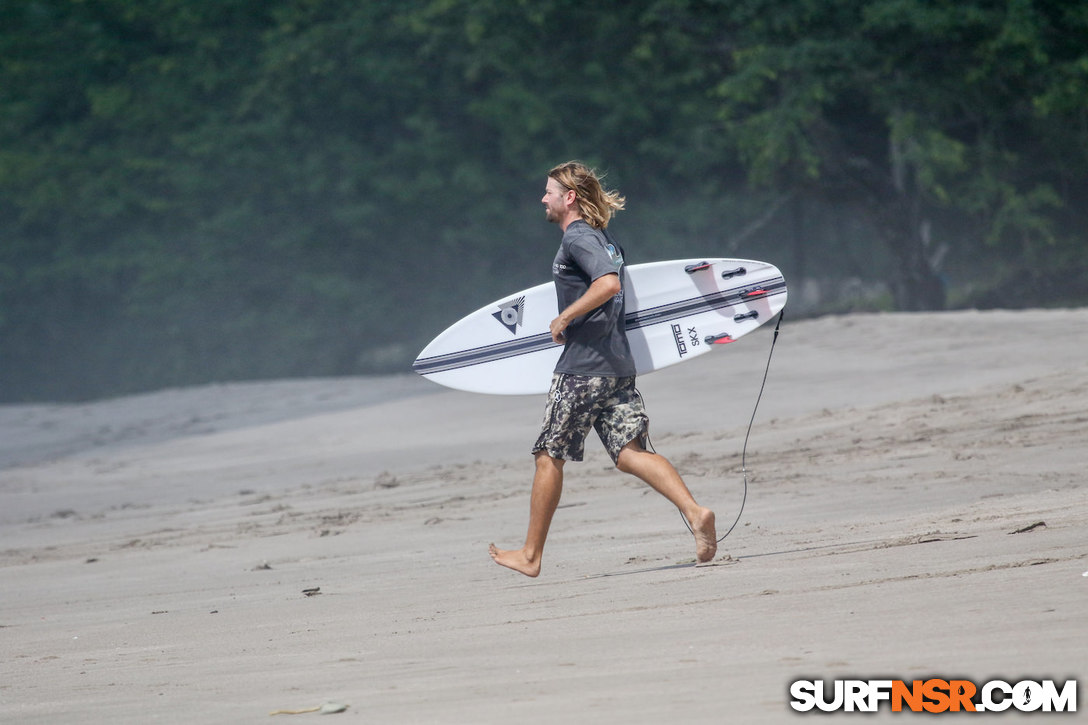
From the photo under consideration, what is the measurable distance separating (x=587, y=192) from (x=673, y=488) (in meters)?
1.16

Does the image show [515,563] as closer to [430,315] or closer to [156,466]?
[156,466]

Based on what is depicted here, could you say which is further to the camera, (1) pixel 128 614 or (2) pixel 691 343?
(2) pixel 691 343

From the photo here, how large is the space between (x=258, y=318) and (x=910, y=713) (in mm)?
26012

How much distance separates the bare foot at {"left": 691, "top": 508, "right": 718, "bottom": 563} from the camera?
432 cm

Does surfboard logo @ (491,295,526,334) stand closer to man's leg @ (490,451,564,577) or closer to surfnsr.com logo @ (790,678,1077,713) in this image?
man's leg @ (490,451,564,577)

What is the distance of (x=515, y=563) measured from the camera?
450cm

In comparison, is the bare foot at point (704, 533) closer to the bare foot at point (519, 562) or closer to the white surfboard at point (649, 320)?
the bare foot at point (519, 562)

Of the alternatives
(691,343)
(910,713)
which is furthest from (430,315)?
(910,713)

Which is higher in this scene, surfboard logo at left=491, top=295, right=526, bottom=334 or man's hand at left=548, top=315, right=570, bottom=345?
surfboard logo at left=491, top=295, right=526, bottom=334

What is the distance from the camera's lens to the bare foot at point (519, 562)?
4469mm

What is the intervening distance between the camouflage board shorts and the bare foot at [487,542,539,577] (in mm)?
400

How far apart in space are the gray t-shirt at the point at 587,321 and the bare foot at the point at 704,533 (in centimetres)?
60

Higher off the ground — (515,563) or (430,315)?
(430,315)

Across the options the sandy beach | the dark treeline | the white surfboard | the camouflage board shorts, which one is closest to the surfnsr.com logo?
the sandy beach
